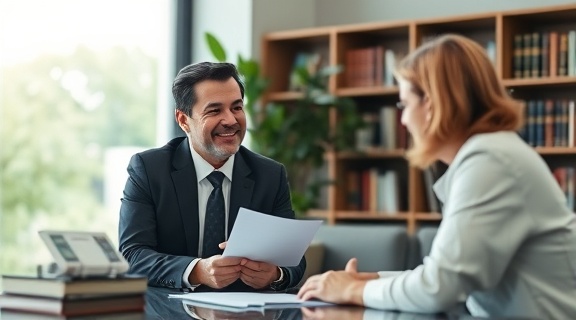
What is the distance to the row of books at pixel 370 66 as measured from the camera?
229 inches

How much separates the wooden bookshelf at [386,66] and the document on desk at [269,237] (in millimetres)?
3181

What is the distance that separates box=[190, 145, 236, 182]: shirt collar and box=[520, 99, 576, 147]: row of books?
9.01 feet

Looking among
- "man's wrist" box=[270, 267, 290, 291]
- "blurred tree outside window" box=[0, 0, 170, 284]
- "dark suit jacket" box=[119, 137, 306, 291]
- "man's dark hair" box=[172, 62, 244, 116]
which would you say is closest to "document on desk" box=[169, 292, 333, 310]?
"man's wrist" box=[270, 267, 290, 291]

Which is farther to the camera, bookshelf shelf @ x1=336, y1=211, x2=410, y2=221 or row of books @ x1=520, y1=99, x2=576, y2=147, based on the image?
bookshelf shelf @ x1=336, y1=211, x2=410, y2=221

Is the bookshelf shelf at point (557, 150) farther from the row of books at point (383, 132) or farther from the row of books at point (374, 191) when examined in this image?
the row of books at point (374, 191)

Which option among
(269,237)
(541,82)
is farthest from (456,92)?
(541,82)

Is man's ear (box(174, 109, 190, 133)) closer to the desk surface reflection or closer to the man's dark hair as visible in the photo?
the man's dark hair

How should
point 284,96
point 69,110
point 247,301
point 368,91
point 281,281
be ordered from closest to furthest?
point 247,301 → point 281,281 → point 69,110 → point 368,91 → point 284,96

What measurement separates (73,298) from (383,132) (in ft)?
13.7

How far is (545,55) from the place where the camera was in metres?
5.27

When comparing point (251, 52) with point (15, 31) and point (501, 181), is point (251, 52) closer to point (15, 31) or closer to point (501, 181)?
point (15, 31)

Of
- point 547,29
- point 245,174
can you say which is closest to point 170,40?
point 547,29

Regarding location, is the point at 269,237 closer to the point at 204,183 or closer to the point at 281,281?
the point at 281,281

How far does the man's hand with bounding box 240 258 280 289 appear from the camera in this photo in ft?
7.88
